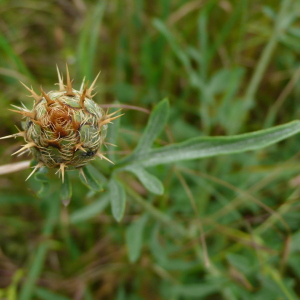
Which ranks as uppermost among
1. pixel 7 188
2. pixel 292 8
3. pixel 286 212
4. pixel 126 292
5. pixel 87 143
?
pixel 292 8

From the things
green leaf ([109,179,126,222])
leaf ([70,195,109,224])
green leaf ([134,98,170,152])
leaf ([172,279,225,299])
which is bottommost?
leaf ([172,279,225,299])

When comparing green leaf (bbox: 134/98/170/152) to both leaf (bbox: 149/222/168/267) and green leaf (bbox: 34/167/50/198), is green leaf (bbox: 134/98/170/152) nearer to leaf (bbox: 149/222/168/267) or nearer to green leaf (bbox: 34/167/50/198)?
green leaf (bbox: 34/167/50/198)

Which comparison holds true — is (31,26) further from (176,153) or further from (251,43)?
(176,153)

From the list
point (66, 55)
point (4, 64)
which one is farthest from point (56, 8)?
point (4, 64)

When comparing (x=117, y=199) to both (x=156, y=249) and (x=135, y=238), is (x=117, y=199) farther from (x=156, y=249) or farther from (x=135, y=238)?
(x=156, y=249)

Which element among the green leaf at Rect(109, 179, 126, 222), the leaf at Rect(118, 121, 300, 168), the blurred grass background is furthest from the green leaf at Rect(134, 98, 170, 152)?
the blurred grass background

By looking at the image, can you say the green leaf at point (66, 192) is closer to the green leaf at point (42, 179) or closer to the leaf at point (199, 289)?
the green leaf at point (42, 179)
